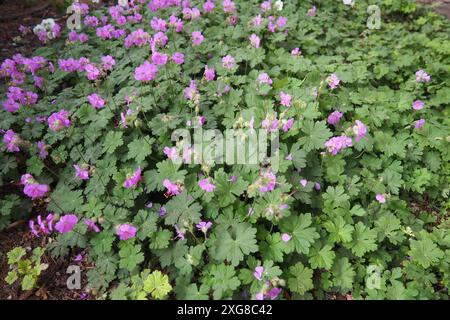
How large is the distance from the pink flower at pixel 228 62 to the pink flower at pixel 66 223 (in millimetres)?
1862

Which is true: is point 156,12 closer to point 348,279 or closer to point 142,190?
point 142,190

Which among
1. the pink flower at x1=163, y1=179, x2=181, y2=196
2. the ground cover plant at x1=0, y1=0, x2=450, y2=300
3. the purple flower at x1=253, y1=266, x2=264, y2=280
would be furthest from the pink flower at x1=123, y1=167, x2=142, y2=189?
the purple flower at x1=253, y1=266, x2=264, y2=280

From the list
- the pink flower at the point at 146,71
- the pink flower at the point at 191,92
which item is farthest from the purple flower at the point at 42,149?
the pink flower at the point at 191,92

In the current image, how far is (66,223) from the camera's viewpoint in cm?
229

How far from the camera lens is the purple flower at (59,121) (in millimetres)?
2734

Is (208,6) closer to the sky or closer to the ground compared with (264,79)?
closer to the sky

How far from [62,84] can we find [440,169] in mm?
3740

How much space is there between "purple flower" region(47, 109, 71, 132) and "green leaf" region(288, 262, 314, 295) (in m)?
2.05

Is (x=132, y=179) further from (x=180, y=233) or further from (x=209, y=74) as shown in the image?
(x=209, y=74)

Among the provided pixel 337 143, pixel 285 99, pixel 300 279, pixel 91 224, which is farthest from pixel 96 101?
pixel 300 279

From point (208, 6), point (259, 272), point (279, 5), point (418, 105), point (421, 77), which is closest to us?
point (259, 272)

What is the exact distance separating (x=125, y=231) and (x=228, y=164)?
86 cm

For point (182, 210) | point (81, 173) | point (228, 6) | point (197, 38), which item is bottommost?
point (182, 210)

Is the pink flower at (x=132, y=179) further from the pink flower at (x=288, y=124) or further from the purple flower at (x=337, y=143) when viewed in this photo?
the purple flower at (x=337, y=143)
